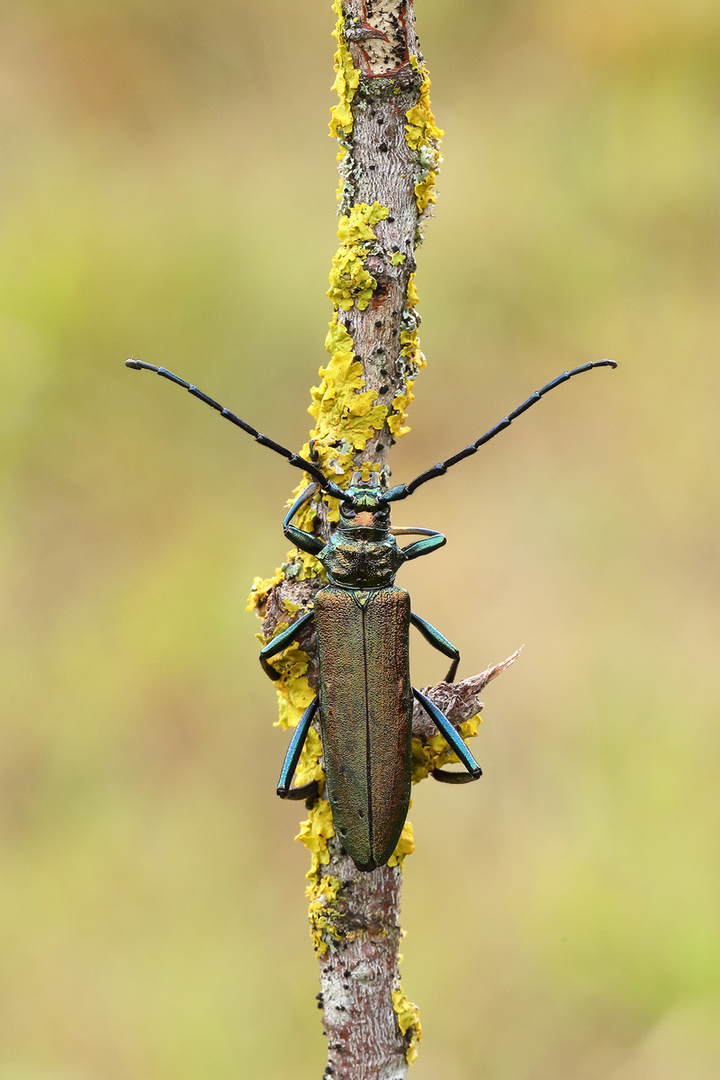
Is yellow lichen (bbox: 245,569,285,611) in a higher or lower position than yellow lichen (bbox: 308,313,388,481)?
lower

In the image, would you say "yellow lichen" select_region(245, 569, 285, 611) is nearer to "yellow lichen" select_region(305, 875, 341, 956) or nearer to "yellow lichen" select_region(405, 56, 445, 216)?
"yellow lichen" select_region(305, 875, 341, 956)

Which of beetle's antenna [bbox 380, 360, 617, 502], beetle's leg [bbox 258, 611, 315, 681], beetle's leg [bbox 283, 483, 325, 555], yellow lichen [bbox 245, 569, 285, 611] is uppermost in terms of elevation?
beetle's antenna [bbox 380, 360, 617, 502]

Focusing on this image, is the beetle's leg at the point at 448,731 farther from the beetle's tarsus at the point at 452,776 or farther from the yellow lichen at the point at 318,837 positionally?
the yellow lichen at the point at 318,837

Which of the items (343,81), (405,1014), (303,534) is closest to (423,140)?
(343,81)

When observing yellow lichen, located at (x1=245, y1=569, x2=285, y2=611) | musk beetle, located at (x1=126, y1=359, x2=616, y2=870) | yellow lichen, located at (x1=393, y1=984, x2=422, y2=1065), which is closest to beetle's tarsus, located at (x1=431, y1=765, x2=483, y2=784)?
musk beetle, located at (x1=126, y1=359, x2=616, y2=870)

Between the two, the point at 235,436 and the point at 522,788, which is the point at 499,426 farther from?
the point at 235,436

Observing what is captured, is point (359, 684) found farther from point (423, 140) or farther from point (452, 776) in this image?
point (423, 140)

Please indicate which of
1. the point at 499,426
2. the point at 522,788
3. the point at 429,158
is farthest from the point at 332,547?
the point at 522,788
